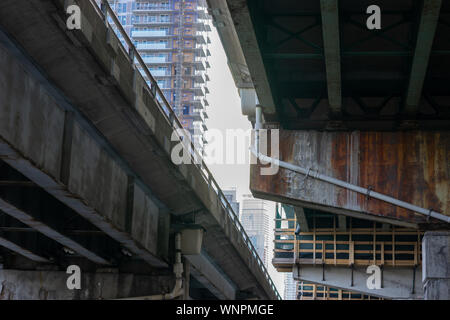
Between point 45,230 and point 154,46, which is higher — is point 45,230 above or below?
below

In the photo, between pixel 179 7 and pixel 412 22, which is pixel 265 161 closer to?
pixel 412 22

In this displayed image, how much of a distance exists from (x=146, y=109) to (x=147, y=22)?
166444 mm

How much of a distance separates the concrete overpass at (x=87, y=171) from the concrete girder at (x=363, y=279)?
8311 mm

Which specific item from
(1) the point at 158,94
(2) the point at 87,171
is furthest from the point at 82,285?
(2) the point at 87,171

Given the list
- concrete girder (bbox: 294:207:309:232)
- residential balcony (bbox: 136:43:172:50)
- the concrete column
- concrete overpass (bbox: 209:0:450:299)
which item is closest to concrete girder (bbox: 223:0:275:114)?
concrete overpass (bbox: 209:0:450:299)

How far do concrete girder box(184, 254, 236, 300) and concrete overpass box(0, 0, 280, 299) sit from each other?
0.45ft

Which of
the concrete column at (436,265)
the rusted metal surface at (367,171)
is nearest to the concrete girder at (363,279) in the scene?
the rusted metal surface at (367,171)

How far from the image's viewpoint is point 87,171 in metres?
15.0

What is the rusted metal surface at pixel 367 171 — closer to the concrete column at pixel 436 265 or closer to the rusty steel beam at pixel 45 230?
the concrete column at pixel 436 265

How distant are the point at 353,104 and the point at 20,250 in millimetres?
8890

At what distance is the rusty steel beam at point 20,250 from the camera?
18666mm

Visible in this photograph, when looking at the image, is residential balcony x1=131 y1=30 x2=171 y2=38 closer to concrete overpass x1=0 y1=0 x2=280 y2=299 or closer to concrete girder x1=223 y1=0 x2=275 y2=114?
concrete overpass x1=0 y1=0 x2=280 y2=299

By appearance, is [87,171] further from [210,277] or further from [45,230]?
[210,277]

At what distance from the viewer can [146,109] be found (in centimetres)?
1590
